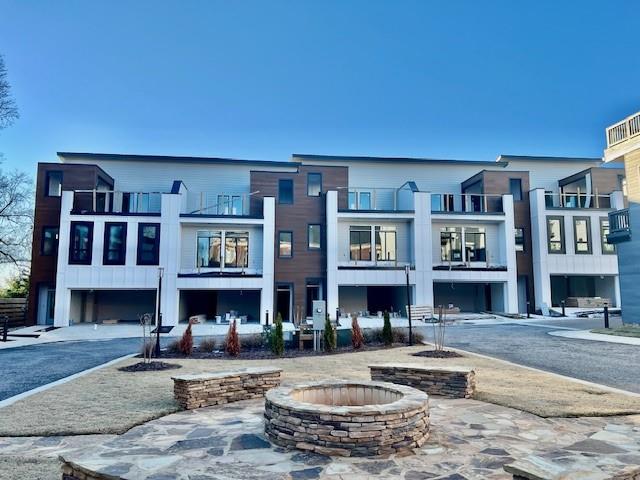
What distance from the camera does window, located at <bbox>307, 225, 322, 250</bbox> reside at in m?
27.3

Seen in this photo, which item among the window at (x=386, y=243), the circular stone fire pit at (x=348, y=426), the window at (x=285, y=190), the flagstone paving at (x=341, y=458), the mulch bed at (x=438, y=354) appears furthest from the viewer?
the window at (x=386, y=243)

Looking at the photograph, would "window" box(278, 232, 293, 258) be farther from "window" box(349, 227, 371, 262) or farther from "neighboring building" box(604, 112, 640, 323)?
"neighboring building" box(604, 112, 640, 323)

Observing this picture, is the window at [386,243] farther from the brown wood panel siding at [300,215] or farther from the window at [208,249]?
the window at [208,249]

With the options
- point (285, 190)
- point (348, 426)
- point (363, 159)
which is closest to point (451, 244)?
point (363, 159)

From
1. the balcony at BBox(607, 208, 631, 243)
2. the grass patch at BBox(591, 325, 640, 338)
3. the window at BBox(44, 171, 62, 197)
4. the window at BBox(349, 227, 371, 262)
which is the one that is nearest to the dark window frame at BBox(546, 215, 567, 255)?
the balcony at BBox(607, 208, 631, 243)

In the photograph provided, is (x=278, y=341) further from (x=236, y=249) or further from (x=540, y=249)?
(x=540, y=249)

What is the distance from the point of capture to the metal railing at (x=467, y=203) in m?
29.7

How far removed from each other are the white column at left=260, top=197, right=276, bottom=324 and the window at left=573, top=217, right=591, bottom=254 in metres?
20.2

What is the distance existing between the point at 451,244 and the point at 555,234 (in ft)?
23.1

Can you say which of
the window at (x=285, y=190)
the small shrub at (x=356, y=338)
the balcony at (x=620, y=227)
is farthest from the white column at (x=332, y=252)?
the balcony at (x=620, y=227)

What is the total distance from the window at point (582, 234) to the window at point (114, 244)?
2880cm

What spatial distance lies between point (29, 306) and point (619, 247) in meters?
31.4

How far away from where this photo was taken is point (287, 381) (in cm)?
902

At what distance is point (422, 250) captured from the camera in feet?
89.9
